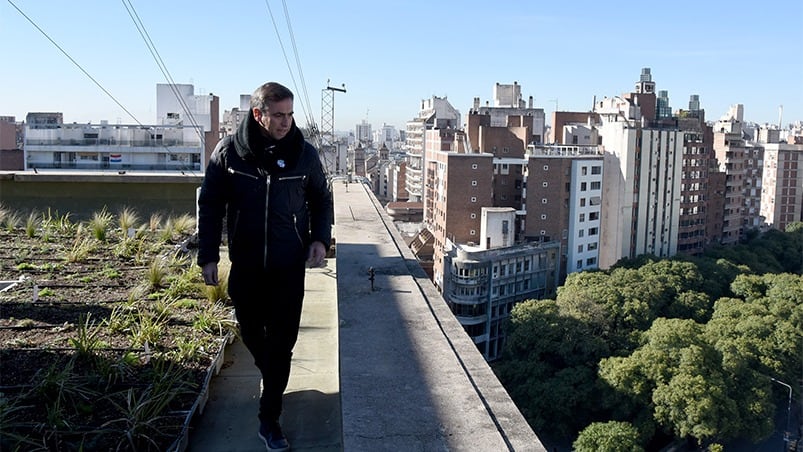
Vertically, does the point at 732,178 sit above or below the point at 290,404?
above

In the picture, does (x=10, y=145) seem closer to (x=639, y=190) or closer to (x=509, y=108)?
(x=639, y=190)

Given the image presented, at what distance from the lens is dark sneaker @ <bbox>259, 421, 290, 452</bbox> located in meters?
2.95

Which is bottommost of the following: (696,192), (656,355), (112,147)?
(656,355)

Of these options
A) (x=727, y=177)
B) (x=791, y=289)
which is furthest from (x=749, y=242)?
(x=791, y=289)

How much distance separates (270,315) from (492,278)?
3367 cm

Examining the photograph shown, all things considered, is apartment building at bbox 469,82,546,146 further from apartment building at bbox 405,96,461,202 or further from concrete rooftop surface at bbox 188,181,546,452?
concrete rooftop surface at bbox 188,181,546,452

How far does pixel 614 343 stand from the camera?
1117 inches

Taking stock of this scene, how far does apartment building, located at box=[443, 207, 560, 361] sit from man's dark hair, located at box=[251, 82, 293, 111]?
3247cm

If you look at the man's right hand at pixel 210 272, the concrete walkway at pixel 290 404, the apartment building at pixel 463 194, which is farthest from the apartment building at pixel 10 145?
the man's right hand at pixel 210 272

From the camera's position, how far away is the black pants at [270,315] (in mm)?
2807

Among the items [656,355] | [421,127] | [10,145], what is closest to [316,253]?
[656,355]

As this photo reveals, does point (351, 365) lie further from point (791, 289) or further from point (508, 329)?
point (791, 289)

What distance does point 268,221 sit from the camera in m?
2.75

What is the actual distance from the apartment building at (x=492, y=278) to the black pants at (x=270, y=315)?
3211 cm
